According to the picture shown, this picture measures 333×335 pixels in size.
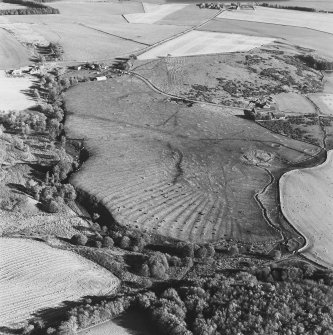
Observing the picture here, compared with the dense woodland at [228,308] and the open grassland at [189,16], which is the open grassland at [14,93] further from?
the open grassland at [189,16]

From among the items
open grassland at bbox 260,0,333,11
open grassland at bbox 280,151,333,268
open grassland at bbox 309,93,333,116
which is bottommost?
open grassland at bbox 280,151,333,268

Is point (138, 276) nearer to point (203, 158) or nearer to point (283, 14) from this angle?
point (203, 158)

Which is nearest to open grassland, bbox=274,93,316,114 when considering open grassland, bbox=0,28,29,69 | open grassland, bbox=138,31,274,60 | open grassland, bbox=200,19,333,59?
open grassland, bbox=138,31,274,60

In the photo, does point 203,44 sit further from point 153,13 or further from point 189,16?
point 153,13

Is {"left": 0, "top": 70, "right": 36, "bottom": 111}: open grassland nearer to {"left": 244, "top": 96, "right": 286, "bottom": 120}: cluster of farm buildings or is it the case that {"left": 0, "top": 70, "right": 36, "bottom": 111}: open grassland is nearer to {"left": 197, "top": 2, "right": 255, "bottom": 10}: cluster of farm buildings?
{"left": 244, "top": 96, "right": 286, "bottom": 120}: cluster of farm buildings

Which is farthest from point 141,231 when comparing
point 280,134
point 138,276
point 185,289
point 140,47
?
point 140,47

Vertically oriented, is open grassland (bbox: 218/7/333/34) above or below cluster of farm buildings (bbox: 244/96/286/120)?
above
